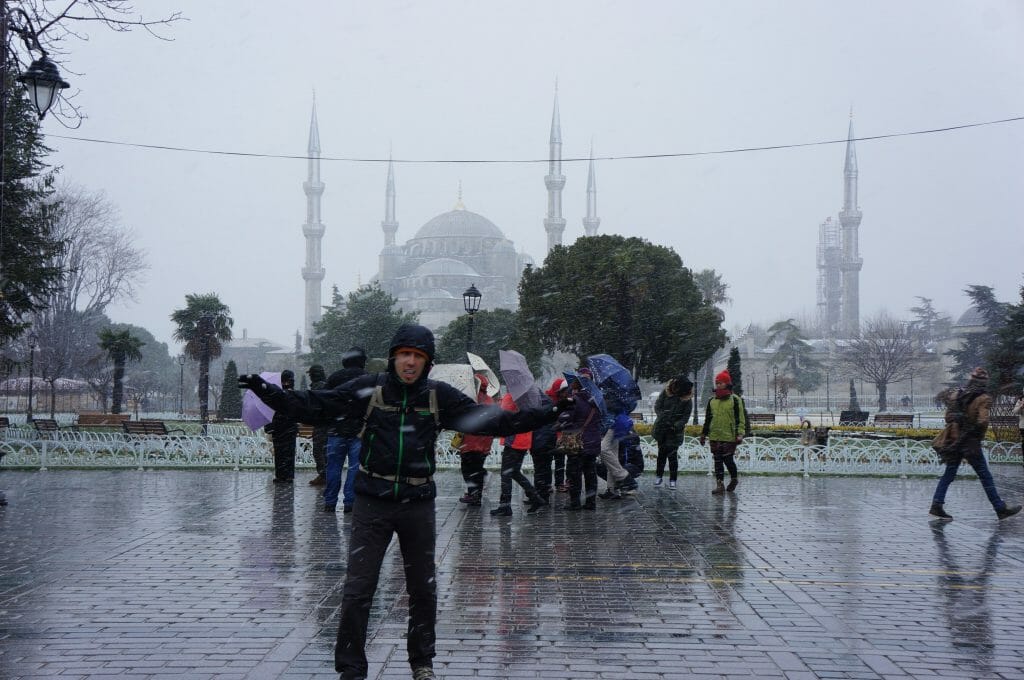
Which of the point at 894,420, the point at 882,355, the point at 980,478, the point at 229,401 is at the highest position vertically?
the point at 882,355

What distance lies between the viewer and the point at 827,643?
4.57m

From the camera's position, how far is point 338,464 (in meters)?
9.20

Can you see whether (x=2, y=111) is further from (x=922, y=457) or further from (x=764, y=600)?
(x=922, y=457)

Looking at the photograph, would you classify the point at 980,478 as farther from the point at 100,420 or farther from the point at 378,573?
the point at 100,420

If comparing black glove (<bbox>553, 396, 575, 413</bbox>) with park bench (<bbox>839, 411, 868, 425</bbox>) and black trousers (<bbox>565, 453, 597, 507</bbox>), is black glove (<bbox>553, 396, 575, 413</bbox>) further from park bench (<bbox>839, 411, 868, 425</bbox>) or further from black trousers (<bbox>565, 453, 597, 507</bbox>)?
park bench (<bbox>839, 411, 868, 425</bbox>)

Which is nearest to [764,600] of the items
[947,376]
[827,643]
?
[827,643]

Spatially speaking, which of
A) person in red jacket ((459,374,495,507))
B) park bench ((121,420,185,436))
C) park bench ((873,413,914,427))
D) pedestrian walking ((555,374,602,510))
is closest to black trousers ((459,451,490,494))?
A: person in red jacket ((459,374,495,507))

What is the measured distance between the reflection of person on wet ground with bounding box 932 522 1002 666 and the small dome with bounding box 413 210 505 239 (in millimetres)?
104787

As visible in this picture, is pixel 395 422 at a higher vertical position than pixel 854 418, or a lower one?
higher

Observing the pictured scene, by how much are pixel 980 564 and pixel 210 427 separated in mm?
20681

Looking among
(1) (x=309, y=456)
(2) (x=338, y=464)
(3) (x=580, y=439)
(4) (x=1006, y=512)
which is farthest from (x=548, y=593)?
(1) (x=309, y=456)

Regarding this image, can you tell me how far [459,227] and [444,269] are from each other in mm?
11270

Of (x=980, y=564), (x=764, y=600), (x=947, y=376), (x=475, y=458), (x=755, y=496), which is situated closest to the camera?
(x=764, y=600)

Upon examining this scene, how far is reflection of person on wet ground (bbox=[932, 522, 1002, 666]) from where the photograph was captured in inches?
183
